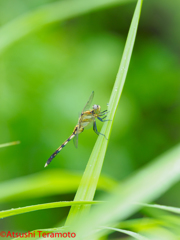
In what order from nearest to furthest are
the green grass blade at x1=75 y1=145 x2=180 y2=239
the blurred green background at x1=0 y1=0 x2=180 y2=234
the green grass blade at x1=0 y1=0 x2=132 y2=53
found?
1. the green grass blade at x1=75 y1=145 x2=180 y2=239
2. the green grass blade at x1=0 y1=0 x2=132 y2=53
3. the blurred green background at x1=0 y1=0 x2=180 y2=234

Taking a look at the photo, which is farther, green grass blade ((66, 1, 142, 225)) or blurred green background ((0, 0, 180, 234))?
blurred green background ((0, 0, 180, 234))

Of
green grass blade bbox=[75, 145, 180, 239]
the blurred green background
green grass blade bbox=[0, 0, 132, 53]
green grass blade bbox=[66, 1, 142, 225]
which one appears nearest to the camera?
green grass blade bbox=[75, 145, 180, 239]

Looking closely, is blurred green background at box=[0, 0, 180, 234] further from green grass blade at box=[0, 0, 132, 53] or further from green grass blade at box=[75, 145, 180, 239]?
green grass blade at box=[75, 145, 180, 239]

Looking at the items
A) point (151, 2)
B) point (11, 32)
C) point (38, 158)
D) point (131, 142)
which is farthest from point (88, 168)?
point (151, 2)

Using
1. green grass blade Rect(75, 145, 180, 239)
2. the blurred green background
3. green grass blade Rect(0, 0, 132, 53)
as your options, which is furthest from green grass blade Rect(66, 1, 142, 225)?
the blurred green background

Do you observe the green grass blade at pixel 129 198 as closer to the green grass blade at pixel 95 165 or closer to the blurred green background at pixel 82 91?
the green grass blade at pixel 95 165

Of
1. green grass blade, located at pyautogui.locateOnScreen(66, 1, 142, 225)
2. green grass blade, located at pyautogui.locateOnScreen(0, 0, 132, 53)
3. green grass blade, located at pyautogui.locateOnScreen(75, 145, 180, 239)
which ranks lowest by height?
green grass blade, located at pyautogui.locateOnScreen(75, 145, 180, 239)
